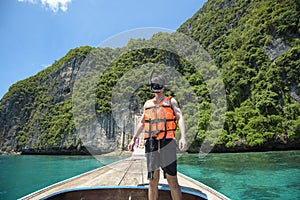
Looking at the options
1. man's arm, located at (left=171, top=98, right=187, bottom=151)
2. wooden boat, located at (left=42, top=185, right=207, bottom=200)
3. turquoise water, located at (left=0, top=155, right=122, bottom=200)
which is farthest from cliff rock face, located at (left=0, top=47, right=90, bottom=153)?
man's arm, located at (left=171, top=98, right=187, bottom=151)

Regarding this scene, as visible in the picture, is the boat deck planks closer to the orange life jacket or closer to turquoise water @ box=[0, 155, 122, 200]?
the orange life jacket

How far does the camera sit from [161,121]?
5.89 ft

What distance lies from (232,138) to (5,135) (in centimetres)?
6756

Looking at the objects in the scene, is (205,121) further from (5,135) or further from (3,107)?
(3,107)

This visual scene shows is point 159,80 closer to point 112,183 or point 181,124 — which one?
point 181,124

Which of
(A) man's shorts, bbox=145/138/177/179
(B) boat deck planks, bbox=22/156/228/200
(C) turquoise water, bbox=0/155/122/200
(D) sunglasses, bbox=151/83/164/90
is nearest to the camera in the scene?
(A) man's shorts, bbox=145/138/177/179

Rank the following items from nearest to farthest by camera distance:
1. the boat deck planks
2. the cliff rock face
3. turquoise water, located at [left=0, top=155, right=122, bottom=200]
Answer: the boat deck planks < turquoise water, located at [left=0, top=155, right=122, bottom=200] < the cliff rock face

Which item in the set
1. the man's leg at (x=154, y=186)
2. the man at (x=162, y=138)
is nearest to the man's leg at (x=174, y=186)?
the man at (x=162, y=138)

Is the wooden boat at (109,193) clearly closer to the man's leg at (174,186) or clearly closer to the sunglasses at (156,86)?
the man's leg at (174,186)

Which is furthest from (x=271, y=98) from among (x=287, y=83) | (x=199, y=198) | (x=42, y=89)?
(x=42, y=89)

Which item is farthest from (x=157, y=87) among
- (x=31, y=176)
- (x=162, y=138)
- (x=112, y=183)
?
(x=31, y=176)

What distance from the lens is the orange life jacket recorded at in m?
1.76

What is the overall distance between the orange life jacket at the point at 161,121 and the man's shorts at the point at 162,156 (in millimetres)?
55

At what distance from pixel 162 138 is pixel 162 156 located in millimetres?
155
